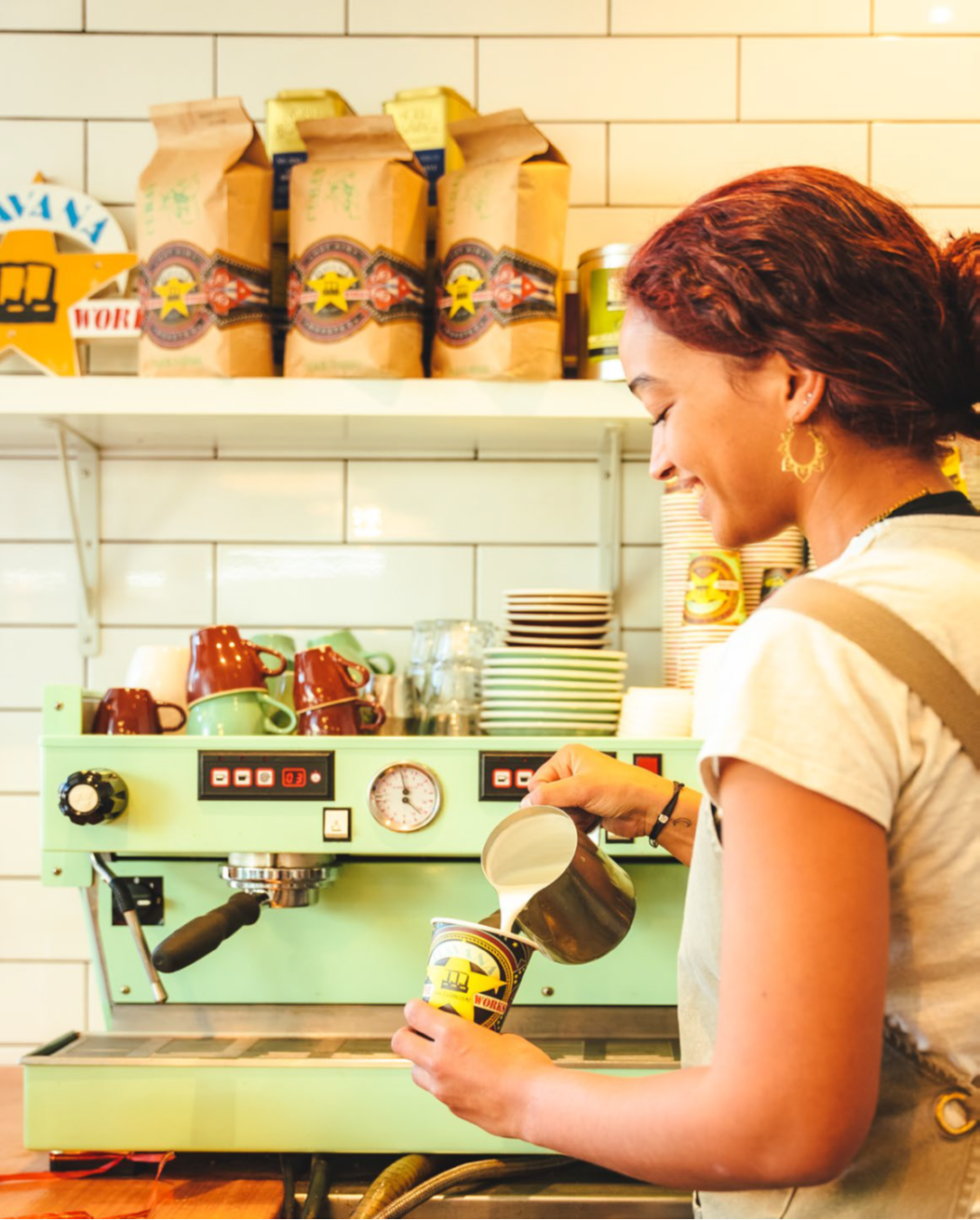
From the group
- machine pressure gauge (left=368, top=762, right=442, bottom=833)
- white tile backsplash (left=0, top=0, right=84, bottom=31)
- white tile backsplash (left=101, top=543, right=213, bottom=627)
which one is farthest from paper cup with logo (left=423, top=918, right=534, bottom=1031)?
white tile backsplash (left=0, top=0, right=84, bottom=31)

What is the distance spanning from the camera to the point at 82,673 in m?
1.72

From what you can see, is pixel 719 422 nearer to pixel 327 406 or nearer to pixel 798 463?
pixel 798 463

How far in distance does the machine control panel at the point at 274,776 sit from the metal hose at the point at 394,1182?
383 mm

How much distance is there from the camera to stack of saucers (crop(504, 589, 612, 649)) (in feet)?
4.56

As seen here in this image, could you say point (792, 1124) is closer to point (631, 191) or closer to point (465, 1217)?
point (465, 1217)

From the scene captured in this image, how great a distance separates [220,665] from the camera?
132 cm

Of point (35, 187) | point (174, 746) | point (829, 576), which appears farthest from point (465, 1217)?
point (35, 187)

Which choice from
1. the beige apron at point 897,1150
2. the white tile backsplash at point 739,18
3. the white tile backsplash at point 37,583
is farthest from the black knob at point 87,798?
the white tile backsplash at point 739,18

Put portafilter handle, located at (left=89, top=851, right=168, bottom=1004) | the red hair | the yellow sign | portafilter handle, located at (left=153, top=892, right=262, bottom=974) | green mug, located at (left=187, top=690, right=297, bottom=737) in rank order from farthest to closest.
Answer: the yellow sign, green mug, located at (left=187, top=690, right=297, bottom=737), portafilter handle, located at (left=89, top=851, right=168, bottom=1004), portafilter handle, located at (left=153, top=892, right=262, bottom=974), the red hair

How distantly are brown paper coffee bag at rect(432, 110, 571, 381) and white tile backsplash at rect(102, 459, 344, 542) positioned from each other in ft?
1.29

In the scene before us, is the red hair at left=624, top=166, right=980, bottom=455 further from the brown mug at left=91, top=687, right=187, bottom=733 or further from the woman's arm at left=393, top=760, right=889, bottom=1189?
the brown mug at left=91, top=687, right=187, bottom=733

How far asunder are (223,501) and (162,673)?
40 centimetres

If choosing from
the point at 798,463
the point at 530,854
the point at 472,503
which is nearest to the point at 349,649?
the point at 472,503

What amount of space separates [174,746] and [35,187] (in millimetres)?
919
